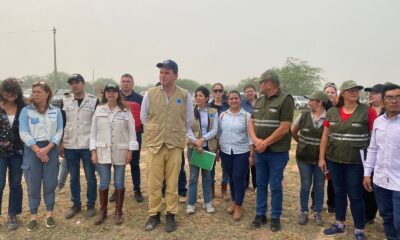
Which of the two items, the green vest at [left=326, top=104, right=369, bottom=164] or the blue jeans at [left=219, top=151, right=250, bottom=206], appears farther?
the blue jeans at [left=219, top=151, right=250, bottom=206]

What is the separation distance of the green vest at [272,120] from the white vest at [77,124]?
7.67 ft

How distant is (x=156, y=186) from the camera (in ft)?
13.4

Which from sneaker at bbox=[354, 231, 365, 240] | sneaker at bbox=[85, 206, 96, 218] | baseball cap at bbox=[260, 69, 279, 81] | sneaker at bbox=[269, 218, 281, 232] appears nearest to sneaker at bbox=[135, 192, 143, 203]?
sneaker at bbox=[85, 206, 96, 218]

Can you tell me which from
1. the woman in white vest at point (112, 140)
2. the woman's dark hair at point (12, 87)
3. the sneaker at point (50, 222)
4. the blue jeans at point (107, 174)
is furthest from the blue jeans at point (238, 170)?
the woman's dark hair at point (12, 87)

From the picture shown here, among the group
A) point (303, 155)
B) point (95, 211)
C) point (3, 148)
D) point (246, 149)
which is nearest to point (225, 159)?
point (246, 149)

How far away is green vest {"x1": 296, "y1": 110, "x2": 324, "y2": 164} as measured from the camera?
4.18m

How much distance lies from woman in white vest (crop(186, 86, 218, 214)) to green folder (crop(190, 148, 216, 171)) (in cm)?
8

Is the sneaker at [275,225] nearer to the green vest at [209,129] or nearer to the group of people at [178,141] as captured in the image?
the group of people at [178,141]

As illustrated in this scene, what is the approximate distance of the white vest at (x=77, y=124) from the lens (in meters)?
4.41

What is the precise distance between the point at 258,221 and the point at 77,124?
110 inches

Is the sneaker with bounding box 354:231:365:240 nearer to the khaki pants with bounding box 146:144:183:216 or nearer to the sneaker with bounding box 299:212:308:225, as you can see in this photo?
the sneaker with bounding box 299:212:308:225

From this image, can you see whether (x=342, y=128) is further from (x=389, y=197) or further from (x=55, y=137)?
(x=55, y=137)

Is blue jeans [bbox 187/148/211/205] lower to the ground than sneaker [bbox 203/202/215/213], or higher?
higher

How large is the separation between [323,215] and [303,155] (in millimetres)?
1085
